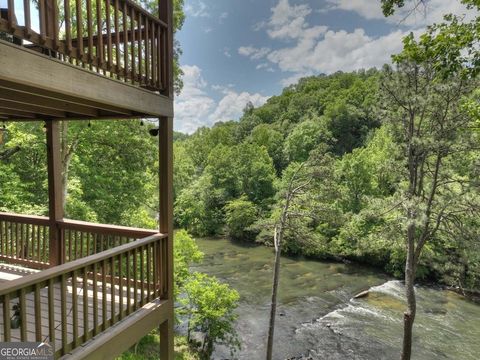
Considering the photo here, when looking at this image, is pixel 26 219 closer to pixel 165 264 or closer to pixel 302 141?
pixel 165 264

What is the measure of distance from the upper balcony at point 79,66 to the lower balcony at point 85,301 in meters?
1.38

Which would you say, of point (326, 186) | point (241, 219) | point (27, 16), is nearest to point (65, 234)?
point (27, 16)

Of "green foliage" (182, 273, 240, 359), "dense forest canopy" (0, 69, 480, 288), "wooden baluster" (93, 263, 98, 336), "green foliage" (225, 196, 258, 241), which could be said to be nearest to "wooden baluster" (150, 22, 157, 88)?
"wooden baluster" (93, 263, 98, 336)

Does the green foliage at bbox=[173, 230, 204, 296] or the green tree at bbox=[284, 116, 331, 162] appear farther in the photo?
the green tree at bbox=[284, 116, 331, 162]

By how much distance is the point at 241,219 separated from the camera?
25.1 metres

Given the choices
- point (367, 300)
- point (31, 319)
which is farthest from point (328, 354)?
point (31, 319)

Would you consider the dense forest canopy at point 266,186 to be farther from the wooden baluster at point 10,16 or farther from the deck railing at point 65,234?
the wooden baluster at point 10,16

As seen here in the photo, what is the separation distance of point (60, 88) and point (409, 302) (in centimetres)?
1049

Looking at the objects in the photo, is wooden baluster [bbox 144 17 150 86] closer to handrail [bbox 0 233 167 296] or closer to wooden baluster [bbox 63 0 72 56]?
wooden baluster [bbox 63 0 72 56]

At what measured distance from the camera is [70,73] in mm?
2443

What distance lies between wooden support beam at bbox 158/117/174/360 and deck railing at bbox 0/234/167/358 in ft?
0.29

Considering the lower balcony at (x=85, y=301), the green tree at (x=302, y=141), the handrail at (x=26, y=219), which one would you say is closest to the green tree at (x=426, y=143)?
the lower balcony at (x=85, y=301)

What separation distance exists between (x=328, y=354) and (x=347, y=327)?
198 centimetres

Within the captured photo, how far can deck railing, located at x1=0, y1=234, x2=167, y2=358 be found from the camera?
2268mm
